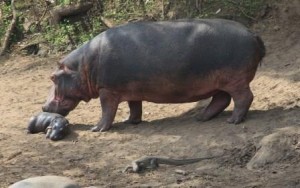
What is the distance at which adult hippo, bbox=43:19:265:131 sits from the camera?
7.34 meters

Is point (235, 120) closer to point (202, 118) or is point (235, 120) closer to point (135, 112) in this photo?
point (202, 118)

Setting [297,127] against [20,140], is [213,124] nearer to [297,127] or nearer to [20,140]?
[297,127]

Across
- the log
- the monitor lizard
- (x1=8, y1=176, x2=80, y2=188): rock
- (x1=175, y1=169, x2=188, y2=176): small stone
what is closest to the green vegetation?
the log

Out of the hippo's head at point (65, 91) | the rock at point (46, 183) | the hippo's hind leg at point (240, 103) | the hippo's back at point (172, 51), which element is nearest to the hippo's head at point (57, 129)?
the hippo's head at point (65, 91)

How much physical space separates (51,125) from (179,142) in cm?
163

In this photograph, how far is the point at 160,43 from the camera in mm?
7586

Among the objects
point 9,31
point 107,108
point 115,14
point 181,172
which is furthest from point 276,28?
Answer: point 9,31

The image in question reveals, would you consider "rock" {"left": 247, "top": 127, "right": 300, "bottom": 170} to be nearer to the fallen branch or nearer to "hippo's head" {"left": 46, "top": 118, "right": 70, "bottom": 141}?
"hippo's head" {"left": 46, "top": 118, "right": 70, "bottom": 141}

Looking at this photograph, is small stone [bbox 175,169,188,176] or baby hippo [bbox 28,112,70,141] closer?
small stone [bbox 175,169,188,176]

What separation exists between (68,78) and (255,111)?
2.23 meters

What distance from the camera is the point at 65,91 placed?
27.0 ft

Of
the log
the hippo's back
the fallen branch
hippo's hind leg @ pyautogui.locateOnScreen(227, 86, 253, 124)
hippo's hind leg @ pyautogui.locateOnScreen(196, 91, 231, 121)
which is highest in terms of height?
the hippo's back

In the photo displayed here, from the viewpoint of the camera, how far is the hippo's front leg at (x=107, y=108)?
784 centimetres

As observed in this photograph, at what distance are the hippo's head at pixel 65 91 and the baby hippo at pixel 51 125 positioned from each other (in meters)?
0.24
